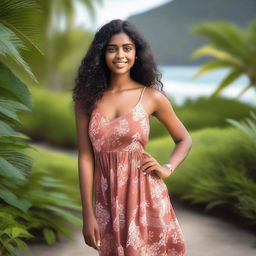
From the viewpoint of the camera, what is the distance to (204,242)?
3.49 metres

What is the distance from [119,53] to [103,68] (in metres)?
0.13

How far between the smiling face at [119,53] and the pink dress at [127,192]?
0.14m

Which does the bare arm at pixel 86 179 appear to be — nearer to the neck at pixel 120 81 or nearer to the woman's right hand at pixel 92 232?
the woman's right hand at pixel 92 232

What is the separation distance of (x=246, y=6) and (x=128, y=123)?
27117 millimetres

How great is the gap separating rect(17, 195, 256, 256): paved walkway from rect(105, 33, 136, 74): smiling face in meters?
1.56

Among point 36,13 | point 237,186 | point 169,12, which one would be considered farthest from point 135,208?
point 169,12

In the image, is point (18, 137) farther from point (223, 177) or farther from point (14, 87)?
point (223, 177)

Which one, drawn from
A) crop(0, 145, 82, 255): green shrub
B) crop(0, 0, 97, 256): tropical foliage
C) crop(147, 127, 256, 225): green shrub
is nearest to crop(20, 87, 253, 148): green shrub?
crop(147, 127, 256, 225): green shrub

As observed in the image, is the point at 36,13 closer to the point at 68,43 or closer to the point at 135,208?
the point at 135,208

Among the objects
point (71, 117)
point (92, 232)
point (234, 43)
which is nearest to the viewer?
point (92, 232)

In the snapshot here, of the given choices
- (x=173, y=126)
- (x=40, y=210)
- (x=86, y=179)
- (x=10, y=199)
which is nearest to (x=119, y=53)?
(x=173, y=126)

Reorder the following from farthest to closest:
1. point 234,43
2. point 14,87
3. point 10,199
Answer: point 234,43 → point 10,199 → point 14,87

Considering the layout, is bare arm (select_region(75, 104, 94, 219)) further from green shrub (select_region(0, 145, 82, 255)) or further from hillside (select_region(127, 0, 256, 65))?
hillside (select_region(127, 0, 256, 65))

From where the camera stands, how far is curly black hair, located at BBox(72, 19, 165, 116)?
2051 millimetres
